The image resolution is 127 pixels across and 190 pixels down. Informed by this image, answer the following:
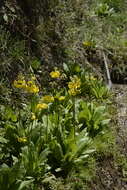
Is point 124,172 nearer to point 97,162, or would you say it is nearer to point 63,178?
point 97,162

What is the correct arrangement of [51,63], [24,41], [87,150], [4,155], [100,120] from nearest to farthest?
Answer: [4,155]
[87,150]
[100,120]
[24,41]
[51,63]

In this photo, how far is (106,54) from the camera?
7801mm

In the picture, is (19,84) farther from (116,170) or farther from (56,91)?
(116,170)

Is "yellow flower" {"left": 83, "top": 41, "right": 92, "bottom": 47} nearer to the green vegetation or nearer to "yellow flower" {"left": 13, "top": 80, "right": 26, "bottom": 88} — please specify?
the green vegetation

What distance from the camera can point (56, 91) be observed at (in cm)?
609

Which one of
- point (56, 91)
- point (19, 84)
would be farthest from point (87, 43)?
point (19, 84)

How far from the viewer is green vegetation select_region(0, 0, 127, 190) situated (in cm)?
451

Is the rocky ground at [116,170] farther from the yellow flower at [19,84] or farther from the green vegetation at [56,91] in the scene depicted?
the yellow flower at [19,84]

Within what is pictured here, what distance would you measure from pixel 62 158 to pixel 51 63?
2.51 metres

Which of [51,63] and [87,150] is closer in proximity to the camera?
[87,150]

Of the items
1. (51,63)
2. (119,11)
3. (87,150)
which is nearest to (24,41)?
(51,63)

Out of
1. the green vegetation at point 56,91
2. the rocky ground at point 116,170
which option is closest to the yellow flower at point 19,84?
the green vegetation at point 56,91

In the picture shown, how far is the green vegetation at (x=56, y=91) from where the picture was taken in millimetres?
4512

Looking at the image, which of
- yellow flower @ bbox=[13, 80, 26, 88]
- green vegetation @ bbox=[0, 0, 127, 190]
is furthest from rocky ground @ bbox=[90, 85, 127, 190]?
yellow flower @ bbox=[13, 80, 26, 88]
